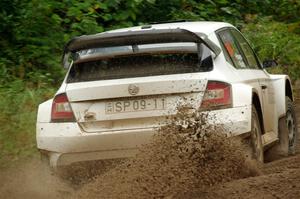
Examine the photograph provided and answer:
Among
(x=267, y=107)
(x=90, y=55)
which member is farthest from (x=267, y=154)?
(x=90, y=55)

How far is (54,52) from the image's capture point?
505 inches

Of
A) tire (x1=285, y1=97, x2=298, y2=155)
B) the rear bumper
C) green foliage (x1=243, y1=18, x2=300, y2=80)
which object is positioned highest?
the rear bumper

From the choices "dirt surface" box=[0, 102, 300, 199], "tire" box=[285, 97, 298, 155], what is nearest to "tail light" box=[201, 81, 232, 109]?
"dirt surface" box=[0, 102, 300, 199]

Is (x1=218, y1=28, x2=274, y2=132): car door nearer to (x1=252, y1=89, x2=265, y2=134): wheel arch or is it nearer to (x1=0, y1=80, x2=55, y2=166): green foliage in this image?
(x1=252, y1=89, x2=265, y2=134): wheel arch

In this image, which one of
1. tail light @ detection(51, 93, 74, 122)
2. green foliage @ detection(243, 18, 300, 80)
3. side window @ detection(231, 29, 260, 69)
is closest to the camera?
tail light @ detection(51, 93, 74, 122)

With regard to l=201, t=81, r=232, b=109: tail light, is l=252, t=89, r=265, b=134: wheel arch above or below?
below

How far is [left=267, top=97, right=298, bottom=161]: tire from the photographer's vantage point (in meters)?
8.51

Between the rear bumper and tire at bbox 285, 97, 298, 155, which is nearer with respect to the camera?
the rear bumper

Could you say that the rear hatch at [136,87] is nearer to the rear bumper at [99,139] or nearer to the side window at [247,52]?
the rear bumper at [99,139]

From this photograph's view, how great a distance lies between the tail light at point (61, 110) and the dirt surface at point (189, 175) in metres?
0.60

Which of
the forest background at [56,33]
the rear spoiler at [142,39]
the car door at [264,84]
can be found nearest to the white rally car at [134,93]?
the rear spoiler at [142,39]

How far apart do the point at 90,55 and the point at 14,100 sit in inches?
115

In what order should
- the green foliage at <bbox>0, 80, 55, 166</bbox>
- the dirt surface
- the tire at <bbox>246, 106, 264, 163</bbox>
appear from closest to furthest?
the dirt surface → the tire at <bbox>246, 106, 264, 163</bbox> → the green foliage at <bbox>0, 80, 55, 166</bbox>

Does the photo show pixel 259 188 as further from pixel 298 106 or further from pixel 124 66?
pixel 298 106
